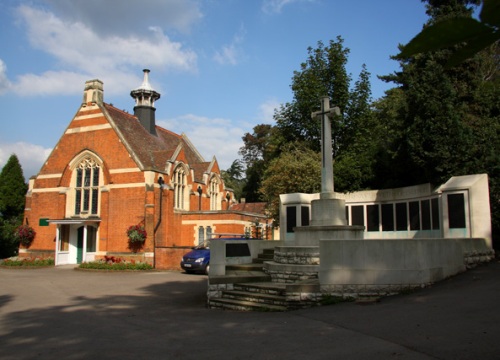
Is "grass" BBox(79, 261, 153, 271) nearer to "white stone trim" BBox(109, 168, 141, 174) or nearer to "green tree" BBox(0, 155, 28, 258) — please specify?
"white stone trim" BBox(109, 168, 141, 174)

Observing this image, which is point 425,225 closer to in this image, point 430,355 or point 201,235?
point 430,355

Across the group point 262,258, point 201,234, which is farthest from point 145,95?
point 262,258

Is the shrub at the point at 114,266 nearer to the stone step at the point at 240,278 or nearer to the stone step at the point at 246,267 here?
the stone step at the point at 246,267

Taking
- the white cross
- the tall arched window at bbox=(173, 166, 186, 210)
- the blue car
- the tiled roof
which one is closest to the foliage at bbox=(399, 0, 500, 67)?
the white cross

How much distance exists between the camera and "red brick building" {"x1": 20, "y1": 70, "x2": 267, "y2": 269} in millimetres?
29828

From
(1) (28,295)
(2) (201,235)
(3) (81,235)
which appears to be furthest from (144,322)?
(3) (81,235)

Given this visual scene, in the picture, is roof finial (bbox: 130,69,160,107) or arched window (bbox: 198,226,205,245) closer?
arched window (bbox: 198,226,205,245)

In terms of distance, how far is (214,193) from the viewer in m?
40.3

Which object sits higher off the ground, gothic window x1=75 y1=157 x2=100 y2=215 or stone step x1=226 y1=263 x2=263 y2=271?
gothic window x1=75 y1=157 x2=100 y2=215

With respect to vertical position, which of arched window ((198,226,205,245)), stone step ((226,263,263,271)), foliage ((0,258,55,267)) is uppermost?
arched window ((198,226,205,245))

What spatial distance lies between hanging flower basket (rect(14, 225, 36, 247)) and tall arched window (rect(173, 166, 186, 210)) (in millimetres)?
11147

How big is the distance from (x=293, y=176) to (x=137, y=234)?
37.5 ft

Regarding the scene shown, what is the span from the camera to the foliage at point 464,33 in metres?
1.24

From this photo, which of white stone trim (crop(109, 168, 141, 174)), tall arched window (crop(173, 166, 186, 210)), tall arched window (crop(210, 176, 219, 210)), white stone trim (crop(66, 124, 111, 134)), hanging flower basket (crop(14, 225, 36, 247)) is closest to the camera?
white stone trim (crop(109, 168, 141, 174))
